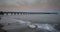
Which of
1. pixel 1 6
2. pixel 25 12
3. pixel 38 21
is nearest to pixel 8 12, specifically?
pixel 1 6

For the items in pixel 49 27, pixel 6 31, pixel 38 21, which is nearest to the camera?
pixel 6 31

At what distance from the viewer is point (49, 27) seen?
123 centimetres

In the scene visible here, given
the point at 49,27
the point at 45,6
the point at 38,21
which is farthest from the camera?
the point at 45,6

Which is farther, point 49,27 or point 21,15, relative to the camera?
point 21,15

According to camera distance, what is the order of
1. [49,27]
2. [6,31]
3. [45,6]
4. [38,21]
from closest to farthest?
1. [6,31]
2. [49,27]
3. [38,21]
4. [45,6]

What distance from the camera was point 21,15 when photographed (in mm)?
1363

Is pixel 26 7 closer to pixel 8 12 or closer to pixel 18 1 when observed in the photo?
pixel 18 1

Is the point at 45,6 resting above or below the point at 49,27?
above

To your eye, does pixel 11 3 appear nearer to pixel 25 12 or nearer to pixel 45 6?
pixel 25 12

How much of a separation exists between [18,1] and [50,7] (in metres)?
0.53

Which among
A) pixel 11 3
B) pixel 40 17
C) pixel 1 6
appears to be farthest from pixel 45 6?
pixel 1 6

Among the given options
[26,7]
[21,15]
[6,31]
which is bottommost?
[6,31]

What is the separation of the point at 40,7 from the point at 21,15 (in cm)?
34

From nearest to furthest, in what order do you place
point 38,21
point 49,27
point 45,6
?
point 49,27, point 38,21, point 45,6
